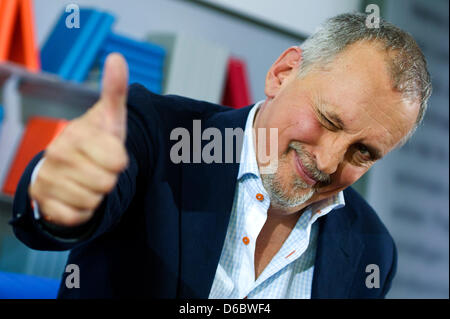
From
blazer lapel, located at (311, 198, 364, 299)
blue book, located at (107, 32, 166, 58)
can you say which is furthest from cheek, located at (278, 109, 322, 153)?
blue book, located at (107, 32, 166, 58)

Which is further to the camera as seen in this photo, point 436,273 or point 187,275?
point 436,273

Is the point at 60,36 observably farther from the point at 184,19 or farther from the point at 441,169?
the point at 441,169

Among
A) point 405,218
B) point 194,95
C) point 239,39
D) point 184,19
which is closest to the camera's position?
point 194,95

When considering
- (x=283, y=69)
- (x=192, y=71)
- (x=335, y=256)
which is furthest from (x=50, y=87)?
(x=335, y=256)

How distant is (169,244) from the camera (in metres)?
1.00

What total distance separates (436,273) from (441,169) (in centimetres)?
61

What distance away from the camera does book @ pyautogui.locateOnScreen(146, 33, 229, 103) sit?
2.48 m

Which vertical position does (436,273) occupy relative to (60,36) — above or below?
below

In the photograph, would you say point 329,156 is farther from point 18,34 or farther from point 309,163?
point 18,34

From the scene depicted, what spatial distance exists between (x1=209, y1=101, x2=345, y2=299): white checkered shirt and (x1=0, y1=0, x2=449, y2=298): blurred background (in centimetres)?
37

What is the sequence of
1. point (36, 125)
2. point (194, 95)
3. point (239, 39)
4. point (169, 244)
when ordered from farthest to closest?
point (239, 39) < point (194, 95) < point (36, 125) < point (169, 244)

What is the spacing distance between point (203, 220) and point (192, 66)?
5.29 ft

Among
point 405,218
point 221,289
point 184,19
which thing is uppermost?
point 184,19

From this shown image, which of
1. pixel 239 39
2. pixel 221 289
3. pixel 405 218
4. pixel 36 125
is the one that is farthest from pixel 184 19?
pixel 221 289
